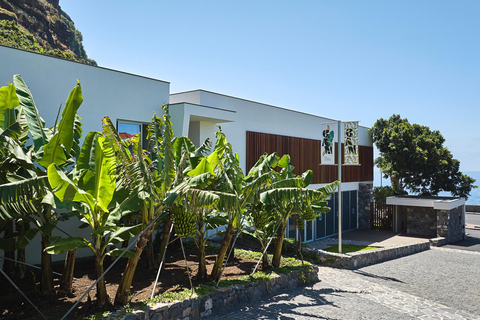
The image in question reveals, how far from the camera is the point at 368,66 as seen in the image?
19.4 m

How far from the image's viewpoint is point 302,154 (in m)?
21.6

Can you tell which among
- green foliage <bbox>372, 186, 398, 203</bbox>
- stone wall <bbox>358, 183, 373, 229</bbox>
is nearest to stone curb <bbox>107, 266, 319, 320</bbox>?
stone wall <bbox>358, 183, 373, 229</bbox>

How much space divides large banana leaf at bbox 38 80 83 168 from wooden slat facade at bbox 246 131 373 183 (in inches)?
423

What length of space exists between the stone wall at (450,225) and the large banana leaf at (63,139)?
2197 centimetres

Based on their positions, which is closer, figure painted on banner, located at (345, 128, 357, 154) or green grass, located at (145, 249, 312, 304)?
green grass, located at (145, 249, 312, 304)

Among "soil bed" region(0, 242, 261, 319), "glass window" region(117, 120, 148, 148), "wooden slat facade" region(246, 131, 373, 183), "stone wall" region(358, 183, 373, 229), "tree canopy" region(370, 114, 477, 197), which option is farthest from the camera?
"tree canopy" region(370, 114, 477, 197)

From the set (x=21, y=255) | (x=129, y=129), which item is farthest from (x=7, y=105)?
(x=129, y=129)

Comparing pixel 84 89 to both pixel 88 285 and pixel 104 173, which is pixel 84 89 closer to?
pixel 104 173

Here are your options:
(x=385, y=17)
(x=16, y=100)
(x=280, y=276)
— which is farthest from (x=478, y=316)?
(x=16, y=100)

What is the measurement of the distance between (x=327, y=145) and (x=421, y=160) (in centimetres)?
1349

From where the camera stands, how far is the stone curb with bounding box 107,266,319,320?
7.89 m

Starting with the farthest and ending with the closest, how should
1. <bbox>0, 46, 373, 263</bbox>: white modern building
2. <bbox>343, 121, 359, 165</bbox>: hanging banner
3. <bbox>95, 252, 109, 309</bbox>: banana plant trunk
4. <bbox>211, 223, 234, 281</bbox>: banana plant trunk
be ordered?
<bbox>343, 121, 359, 165</bbox>: hanging banner < <bbox>0, 46, 373, 263</bbox>: white modern building < <bbox>211, 223, 234, 281</bbox>: banana plant trunk < <bbox>95, 252, 109, 309</bbox>: banana plant trunk

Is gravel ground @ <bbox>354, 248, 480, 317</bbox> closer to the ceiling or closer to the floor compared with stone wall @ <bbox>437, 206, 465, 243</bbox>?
closer to the floor

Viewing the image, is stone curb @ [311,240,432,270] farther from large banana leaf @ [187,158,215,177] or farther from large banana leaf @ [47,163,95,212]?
large banana leaf @ [47,163,95,212]
